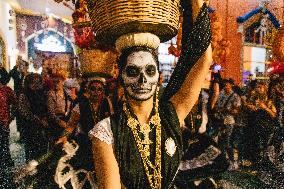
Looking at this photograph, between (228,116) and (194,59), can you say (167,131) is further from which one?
(228,116)

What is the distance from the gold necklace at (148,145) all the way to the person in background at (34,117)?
16.3ft

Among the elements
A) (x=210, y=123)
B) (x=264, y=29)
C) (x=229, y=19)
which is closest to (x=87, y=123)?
(x=210, y=123)

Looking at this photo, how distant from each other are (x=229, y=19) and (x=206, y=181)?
14.3 metres

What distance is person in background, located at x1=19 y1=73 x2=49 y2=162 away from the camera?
6887mm

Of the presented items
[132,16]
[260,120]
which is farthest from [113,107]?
[260,120]

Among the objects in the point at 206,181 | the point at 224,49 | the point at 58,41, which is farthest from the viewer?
the point at 58,41

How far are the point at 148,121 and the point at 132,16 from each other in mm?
650

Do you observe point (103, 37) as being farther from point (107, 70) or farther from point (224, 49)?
point (224, 49)

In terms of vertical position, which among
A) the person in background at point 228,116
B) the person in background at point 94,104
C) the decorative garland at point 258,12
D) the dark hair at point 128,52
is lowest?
the person in background at point 228,116

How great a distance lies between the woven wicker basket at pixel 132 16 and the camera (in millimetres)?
1865

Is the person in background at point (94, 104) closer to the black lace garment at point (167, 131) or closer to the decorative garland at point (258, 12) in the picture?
the black lace garment at point (167, 131)

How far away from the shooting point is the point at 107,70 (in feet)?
15.9

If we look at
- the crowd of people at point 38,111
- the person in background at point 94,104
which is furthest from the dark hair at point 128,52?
the crowd of people at point 38,111

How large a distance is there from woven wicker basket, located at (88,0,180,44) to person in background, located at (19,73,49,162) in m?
5.12
